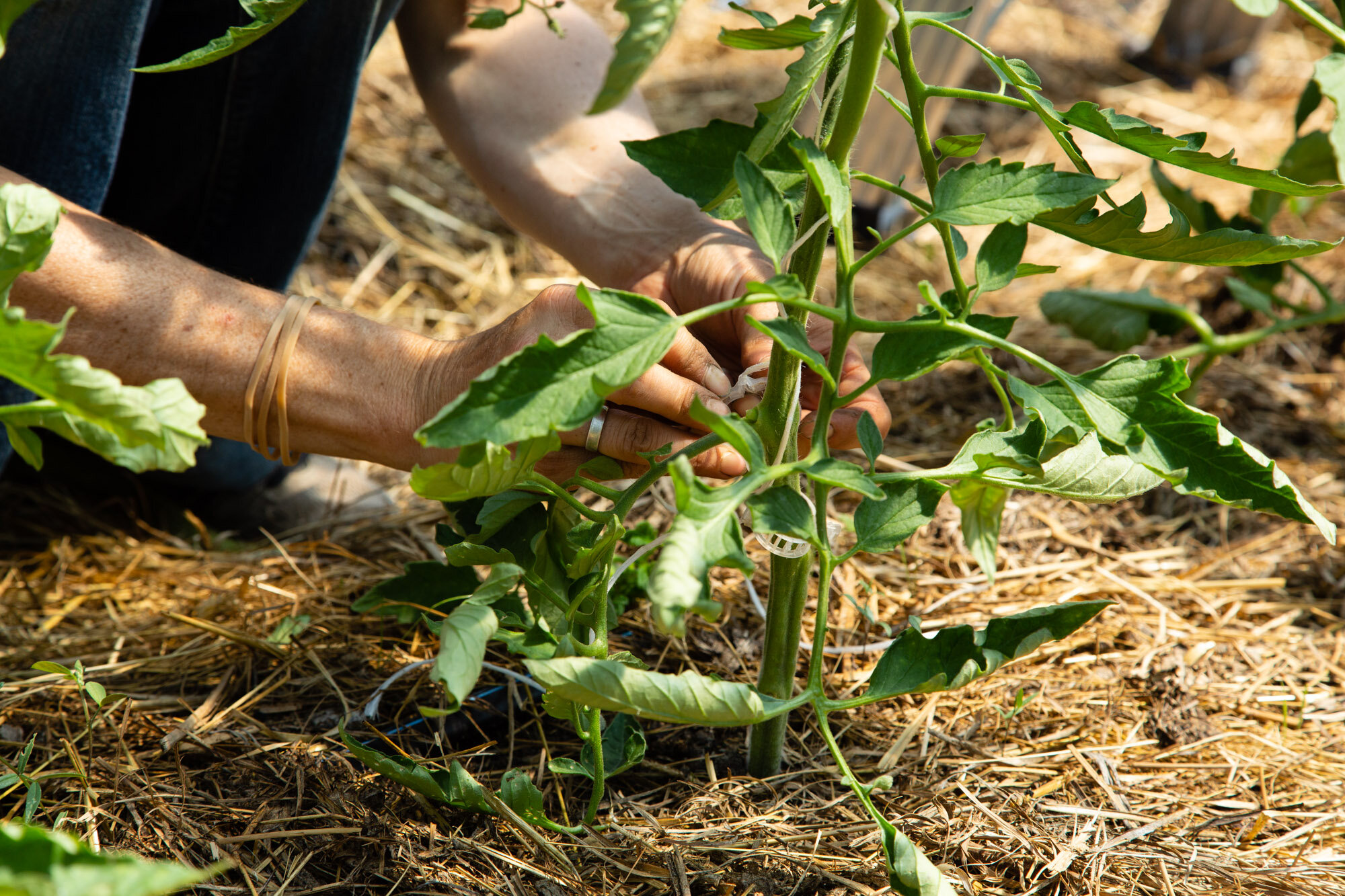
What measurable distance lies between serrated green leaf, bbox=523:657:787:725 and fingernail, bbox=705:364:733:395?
304mm

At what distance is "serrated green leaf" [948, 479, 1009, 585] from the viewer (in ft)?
2.65

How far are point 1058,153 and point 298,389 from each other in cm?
225

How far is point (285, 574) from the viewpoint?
130 centimetres

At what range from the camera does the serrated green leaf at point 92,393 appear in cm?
52

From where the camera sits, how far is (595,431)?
0.86 m

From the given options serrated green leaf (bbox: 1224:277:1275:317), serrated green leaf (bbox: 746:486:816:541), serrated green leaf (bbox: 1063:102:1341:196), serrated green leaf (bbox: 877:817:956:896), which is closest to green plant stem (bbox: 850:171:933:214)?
serrated green leaf (bbox: 1063:102:1341:196)

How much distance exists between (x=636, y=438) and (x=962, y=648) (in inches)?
12.9

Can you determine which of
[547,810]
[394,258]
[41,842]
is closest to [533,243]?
[394,258]

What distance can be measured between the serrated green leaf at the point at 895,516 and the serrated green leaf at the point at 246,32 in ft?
1.67

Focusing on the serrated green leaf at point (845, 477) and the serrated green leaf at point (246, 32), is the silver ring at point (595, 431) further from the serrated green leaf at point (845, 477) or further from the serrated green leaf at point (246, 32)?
the serrated green leaf at point (246, 32)

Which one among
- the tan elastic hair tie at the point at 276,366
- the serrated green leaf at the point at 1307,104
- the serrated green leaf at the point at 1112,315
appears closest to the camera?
the tan elastic hair tie at the point at 276,366

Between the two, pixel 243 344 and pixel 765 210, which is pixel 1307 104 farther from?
pixel 243 344

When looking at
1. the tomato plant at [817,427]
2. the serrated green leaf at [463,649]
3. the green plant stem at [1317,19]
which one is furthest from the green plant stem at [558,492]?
the green plant stem at [1317,19]

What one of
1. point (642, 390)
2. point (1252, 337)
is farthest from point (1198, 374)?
point (642, 390)
